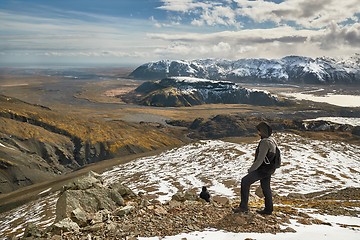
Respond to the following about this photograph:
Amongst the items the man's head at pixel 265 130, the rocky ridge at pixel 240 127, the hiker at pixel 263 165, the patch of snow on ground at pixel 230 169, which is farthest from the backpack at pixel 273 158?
the rocky ridge at pixel 240 127

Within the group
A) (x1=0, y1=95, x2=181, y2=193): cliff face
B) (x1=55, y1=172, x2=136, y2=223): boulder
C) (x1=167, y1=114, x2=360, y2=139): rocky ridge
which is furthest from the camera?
(x1=167, y1=114, x2=360, y2=139): rocky ridge

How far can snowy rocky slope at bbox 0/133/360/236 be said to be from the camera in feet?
174

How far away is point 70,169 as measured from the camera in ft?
280

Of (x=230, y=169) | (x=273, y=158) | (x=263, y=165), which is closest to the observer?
(x=273, y=158)

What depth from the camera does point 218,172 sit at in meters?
76.4

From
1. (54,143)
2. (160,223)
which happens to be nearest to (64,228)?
(160,223)

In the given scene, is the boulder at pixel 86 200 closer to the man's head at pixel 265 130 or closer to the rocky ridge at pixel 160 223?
the rocky ridge at pixel 160 223

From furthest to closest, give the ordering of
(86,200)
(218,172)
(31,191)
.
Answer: (218,172) < (31,191) < (86,200)

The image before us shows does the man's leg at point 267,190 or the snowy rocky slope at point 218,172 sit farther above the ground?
the man's leg at point 267,190

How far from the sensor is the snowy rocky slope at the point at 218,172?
53156mm

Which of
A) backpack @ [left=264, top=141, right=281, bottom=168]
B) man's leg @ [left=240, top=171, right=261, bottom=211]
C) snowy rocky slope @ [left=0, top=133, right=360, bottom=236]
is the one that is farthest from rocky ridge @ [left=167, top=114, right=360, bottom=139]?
backpack @ [left=264, top=141, right=281, bottom=168]

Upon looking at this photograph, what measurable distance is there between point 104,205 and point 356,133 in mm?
145604

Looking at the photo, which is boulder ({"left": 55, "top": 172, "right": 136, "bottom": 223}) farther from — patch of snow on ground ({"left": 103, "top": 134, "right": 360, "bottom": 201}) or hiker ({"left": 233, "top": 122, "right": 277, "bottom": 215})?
patch of snow on ground ({"left": 103, "top": 134, "right": 360, "bottom": 201})

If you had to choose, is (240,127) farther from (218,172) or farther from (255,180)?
(255,180)
